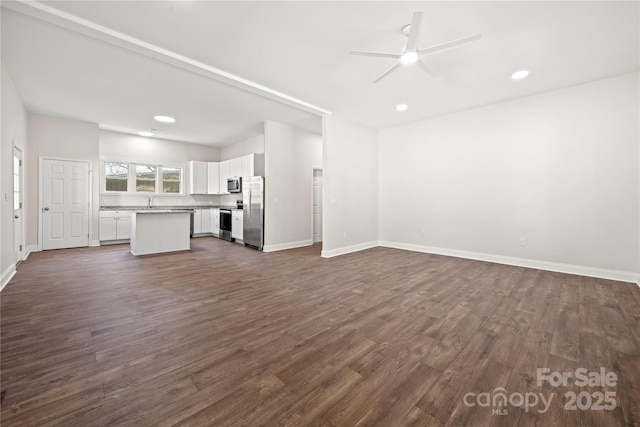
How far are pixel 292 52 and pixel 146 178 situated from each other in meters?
6.50

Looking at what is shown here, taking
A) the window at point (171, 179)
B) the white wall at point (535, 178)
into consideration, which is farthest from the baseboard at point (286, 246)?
the window at point (171, 179)

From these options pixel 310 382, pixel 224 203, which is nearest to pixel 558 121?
pixel 310 382

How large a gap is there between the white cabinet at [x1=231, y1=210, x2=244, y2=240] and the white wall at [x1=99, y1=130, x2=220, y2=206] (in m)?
2.18

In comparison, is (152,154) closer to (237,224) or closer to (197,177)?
(197,177)

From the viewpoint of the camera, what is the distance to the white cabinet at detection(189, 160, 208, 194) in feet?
25.9

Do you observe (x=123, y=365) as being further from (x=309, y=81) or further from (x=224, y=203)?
(x=224, y=203)

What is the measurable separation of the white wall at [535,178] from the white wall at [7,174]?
6630 millimetres

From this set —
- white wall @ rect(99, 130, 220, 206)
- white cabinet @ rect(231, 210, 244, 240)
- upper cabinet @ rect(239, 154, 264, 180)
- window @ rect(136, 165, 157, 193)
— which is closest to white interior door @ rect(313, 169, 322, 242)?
upper cabinet @ rect(239, 154, 264, 180)

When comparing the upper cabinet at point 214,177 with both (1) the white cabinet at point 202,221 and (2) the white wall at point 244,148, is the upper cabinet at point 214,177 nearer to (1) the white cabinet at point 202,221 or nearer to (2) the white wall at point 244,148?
(2) the white wall at point 244,148

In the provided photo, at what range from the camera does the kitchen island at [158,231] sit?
5.22 m

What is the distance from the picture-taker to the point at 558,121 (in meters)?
4.08

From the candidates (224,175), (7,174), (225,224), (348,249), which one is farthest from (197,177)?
(348,249)

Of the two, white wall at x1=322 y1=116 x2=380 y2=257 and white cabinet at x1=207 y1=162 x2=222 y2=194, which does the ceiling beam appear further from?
white cabinet at x1=207 y1=162 x2=222 y2=194

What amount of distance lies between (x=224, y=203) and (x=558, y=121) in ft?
27.7
